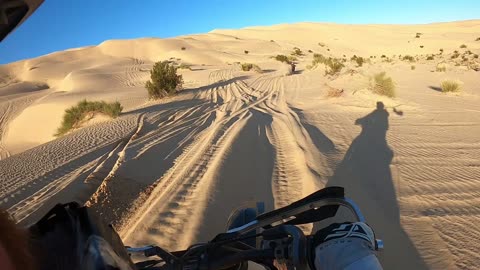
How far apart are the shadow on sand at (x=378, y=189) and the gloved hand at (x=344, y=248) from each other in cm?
229

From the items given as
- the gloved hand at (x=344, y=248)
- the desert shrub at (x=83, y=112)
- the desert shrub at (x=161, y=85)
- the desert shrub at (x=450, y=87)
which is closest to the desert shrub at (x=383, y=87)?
the desert shrub at (x=450, y=87)

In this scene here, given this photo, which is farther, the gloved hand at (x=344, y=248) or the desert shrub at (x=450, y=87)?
the desert shrub at (x=450, y=87)

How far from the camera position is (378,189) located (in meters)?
5.77

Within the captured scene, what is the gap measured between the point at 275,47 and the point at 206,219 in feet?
196

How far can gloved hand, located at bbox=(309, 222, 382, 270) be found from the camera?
67.5 inches

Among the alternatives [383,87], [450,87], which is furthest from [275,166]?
[450,87]

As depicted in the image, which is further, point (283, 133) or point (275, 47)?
point (275, 47)

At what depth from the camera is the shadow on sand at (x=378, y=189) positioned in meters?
4.09

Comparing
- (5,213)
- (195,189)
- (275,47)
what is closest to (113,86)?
(195,189)

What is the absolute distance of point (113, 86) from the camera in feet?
102

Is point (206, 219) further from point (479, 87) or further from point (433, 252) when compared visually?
point (479, 87)

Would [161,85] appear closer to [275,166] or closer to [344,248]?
[275,166]

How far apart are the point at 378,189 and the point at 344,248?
4.24 meters

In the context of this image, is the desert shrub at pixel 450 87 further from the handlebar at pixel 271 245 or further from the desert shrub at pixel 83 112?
the handlebar at pixel 271 245
